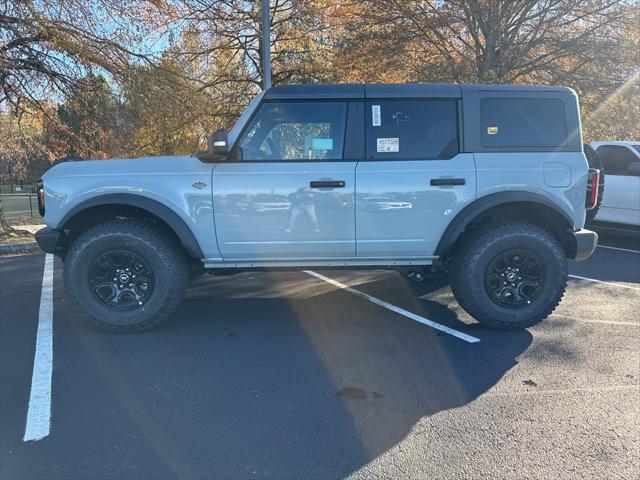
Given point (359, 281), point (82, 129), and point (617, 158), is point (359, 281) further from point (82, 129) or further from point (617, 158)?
point (82, 129)

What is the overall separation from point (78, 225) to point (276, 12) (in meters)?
10.8

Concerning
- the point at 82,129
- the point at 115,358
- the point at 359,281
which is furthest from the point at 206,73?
the point at 115,358

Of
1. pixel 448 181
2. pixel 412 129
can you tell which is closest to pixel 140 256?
pixel 412 129

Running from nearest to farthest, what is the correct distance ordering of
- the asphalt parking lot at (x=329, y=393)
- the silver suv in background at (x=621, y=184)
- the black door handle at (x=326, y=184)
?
the asphalt parking lot at (x=329, y=393), the black door handle at (x=326, y=184), the silver suv in background at (x=621, y=184)

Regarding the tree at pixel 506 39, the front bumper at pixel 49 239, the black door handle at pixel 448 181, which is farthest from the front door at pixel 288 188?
the tree at pixel 506 39

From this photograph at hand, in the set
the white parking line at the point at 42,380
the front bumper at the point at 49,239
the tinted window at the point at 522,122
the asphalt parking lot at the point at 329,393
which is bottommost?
the asphalt parking lot at the point at 329,393

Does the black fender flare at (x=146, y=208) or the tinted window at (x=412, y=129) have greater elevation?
the tinted window at (x=412, y=129)

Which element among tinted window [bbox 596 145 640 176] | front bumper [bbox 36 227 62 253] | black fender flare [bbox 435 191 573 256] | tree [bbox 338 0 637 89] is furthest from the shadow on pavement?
tree [bbox 338 0 637 89]

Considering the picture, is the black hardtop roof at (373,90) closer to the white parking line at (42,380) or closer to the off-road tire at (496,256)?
the off-road tire at (496,256)

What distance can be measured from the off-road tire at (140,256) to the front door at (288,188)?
501 mm

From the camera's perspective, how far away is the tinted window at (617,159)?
8734 mm

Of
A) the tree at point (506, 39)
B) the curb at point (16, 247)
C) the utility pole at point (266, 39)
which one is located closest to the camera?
the curb at point (16, 247)

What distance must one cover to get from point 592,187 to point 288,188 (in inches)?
107

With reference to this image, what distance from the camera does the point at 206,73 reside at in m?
14.2
